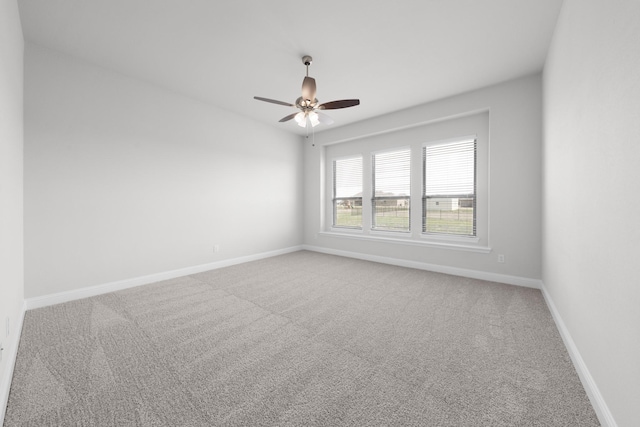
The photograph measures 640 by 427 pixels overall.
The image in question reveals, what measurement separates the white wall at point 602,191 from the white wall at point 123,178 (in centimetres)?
460

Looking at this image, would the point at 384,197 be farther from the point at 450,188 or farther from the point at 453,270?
the point at 453,270

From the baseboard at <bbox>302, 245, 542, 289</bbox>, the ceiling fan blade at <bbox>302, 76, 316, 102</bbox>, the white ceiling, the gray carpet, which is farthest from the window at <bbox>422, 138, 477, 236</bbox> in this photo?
the ceiling fan blade at <bbox>302, 76, 316, 102</bbox>

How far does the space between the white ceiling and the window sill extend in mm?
2448

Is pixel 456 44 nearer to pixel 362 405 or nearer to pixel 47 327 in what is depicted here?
pixel 362 405

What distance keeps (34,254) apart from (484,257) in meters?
5.83

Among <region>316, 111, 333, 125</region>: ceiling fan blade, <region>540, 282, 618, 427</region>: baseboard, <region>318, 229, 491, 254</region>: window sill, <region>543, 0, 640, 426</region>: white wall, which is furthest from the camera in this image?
<region>318, 229, 491, 254</region>: window sill

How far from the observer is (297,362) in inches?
71.0

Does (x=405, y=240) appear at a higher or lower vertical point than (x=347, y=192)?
lower

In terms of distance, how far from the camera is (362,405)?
1.41 metres

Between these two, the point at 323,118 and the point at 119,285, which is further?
the point at 119,285

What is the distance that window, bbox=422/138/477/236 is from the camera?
4.10 metres

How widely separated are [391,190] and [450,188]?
3.63ft

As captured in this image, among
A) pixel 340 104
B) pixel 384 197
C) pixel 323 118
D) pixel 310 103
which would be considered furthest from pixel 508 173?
pixel 310 103

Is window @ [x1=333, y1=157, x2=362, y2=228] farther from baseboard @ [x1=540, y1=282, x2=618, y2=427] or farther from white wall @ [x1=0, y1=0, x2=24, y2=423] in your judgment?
white wall @ [x1=0, y1=0, x2=24, y2=423]
